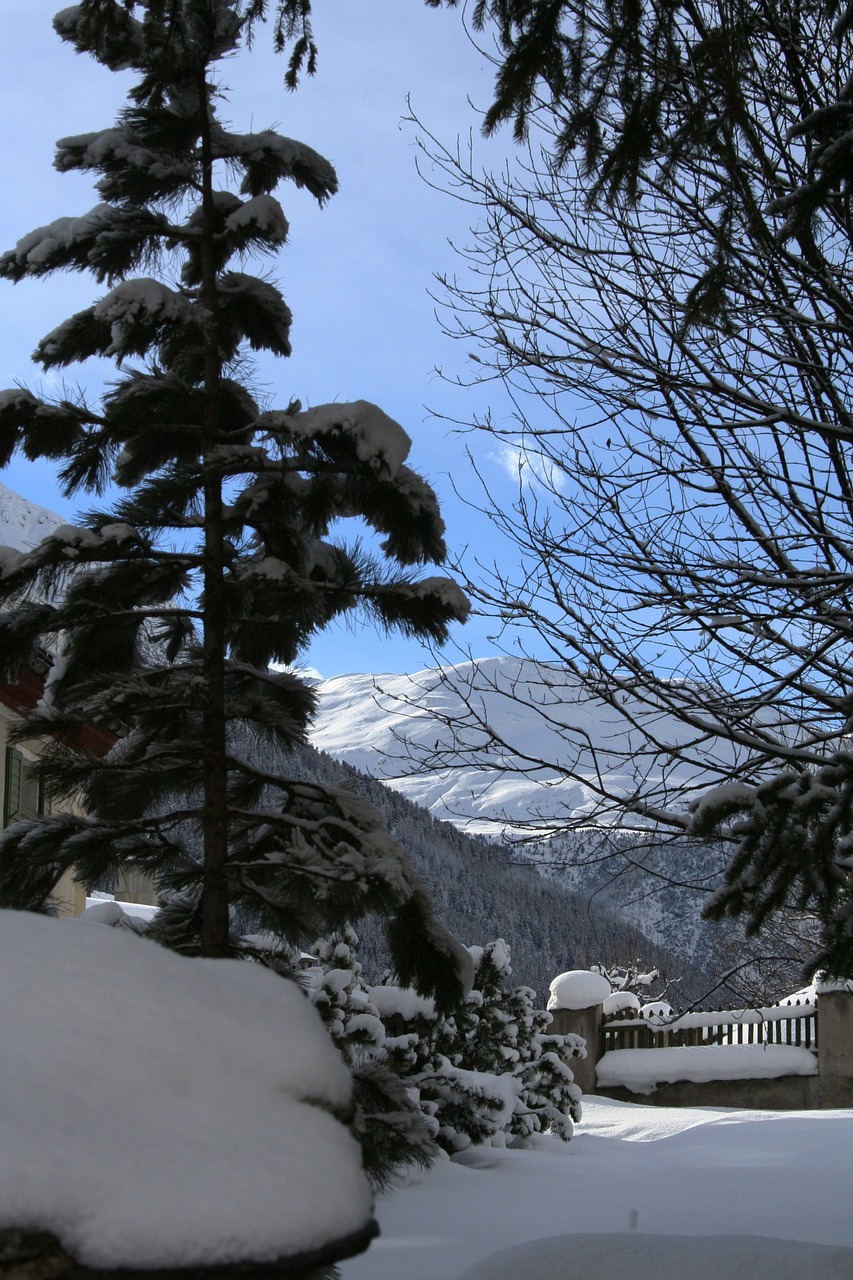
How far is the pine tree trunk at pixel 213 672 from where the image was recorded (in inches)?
169

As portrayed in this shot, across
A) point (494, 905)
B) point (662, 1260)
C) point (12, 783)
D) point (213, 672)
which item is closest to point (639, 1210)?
point (662, 1260)

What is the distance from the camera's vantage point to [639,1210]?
5.88 meters

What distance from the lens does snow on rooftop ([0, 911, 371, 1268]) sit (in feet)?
5.26

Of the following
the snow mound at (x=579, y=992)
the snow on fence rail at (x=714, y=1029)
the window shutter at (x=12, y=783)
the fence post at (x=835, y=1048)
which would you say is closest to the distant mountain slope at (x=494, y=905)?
the snow on fence rail at (x=714, y=1029)

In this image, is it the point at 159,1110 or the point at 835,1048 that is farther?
the point at 835,1048

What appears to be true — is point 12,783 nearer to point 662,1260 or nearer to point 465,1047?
point 465,1047

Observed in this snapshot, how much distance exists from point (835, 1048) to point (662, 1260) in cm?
1214

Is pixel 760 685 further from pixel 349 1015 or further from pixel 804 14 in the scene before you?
pixel 349 1015

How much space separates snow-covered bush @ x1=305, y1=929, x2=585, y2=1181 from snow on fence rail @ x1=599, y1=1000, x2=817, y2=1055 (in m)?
4.65

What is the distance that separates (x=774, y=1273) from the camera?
11.3 ft

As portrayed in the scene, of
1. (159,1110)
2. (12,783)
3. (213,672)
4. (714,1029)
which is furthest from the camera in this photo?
(714,1029)

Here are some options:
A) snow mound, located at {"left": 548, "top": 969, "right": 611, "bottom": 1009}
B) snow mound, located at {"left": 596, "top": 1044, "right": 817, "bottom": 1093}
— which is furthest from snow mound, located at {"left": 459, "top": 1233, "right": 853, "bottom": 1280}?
snow mound, located at {"left": 548, "top": 969, "right": 611, "bottom": 1009}

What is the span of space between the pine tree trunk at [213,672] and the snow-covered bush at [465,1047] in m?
2.31

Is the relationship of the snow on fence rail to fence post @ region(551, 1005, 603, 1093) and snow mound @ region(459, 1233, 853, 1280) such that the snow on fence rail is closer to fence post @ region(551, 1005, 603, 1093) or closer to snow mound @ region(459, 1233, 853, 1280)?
fence post @ region(551, 1005, 603, 1093)
